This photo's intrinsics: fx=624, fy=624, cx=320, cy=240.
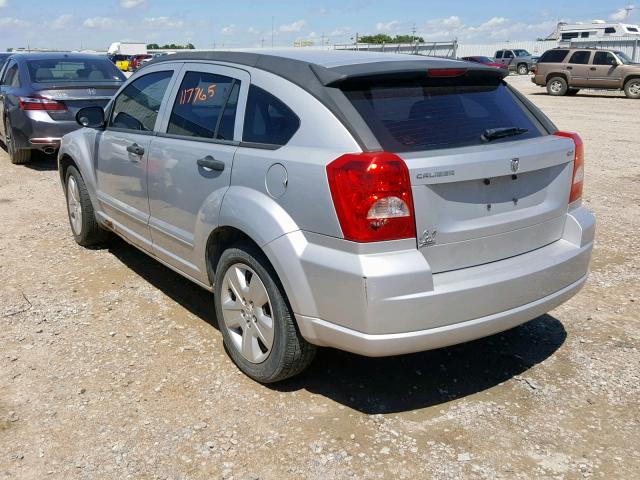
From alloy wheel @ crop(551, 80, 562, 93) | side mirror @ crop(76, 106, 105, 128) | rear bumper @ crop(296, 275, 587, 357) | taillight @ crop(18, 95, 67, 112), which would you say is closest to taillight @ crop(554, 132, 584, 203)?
rear bumper @ crop(296, 275, 587, 357)

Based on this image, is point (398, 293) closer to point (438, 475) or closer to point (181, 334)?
point (438, 475)

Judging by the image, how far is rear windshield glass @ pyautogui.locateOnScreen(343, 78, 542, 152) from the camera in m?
2.90

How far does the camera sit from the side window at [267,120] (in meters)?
3.10

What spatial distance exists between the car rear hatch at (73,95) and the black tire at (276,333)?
21.3ft

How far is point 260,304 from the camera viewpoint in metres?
3.28

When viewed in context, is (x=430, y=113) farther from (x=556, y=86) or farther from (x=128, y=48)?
(x=128, y=48)

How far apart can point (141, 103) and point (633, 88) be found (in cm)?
2372

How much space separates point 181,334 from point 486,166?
7.47ft

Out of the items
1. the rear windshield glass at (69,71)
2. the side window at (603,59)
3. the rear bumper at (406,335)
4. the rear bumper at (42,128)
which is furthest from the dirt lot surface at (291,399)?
the side window at (603,59)

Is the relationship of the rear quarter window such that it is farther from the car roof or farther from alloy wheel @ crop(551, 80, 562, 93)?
the car roof

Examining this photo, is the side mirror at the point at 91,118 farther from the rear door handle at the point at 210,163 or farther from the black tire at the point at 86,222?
the rear door handle at the point at 210,163

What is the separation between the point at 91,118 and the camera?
4.95 metres

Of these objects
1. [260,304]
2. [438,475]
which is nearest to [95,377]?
[260,304]

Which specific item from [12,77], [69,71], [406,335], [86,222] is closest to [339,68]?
[406,335]
